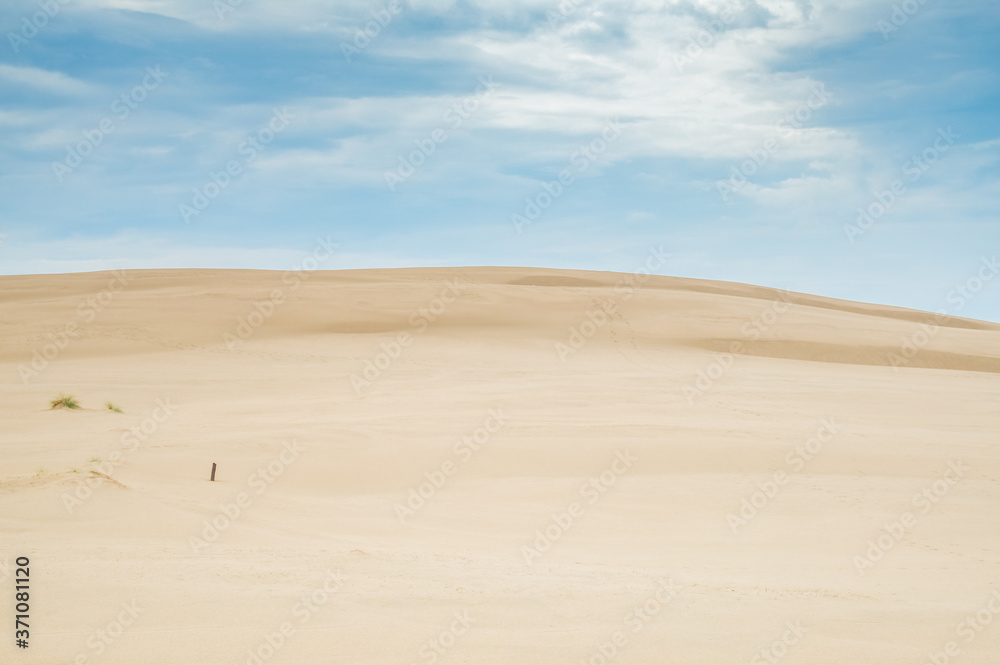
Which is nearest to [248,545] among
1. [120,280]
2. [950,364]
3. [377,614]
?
[377,614]

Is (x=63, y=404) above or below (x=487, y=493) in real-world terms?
above

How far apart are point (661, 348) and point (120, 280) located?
29.8 meters

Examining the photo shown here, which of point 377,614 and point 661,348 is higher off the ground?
point 661,348

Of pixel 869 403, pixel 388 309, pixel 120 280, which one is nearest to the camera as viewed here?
pixel 869 403

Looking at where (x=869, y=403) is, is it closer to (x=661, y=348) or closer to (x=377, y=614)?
(x=661, y=348)

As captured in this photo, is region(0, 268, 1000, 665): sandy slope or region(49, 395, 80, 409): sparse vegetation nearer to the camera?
region(0, 268, 1000, 665): sandy slope

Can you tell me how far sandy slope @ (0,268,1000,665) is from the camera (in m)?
5.20

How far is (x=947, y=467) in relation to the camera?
12695 millimetres

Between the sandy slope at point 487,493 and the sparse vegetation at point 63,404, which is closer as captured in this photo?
the sandy slope at point 487,493

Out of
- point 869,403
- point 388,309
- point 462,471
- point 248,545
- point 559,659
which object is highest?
point 388,309

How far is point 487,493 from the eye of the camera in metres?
11.5

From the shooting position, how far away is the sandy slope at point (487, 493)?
5203 millimetres

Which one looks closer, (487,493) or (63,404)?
(487,493)

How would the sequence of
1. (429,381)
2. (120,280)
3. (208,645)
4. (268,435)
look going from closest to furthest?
(208,645) → (268,435) → (429,381) → (120,280)
